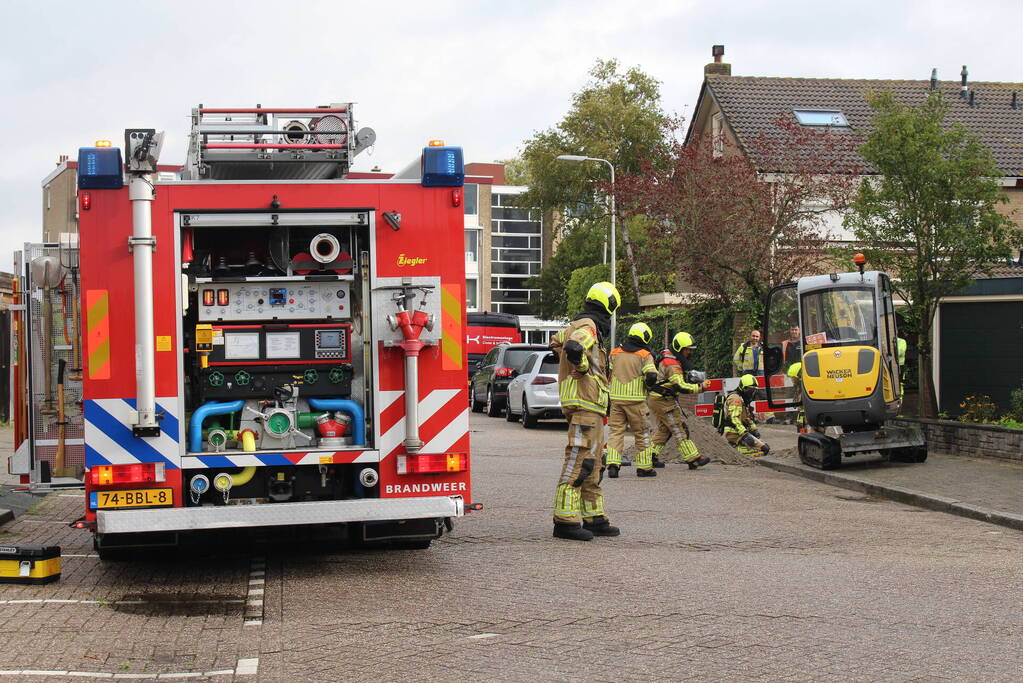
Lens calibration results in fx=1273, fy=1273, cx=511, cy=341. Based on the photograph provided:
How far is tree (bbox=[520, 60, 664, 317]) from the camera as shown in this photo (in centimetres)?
4747

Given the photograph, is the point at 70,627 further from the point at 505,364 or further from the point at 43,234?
the point at 505,364

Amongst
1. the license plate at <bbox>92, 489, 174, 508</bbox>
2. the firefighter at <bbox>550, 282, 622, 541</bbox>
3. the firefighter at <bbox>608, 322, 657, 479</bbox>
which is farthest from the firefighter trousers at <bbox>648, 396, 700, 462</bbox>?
the license plate at <bbox>92, 489, 174, 508</bbox>

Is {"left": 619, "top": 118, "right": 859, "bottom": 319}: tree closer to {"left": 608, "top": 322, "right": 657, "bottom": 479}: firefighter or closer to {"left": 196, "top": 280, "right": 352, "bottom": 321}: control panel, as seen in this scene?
{"left": 608, "top": 322, "right": 657, "bottom": 479}: firefighter

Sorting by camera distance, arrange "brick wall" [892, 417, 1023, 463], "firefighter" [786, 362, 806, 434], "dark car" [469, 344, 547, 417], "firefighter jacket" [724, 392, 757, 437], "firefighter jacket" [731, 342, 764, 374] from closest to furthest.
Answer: "brick wall" [892, 417, 1023, 463] → "firefighter" [786, 362, 806, 434] → "firefighter jacket" [724, 392, 757, 437] → "firefighter jacket" [731, 342, 764, 374] → "dark car" [469, 344, 547, 417]

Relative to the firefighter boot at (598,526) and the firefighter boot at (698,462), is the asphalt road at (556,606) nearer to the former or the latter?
the firefighter boot at (598,526)

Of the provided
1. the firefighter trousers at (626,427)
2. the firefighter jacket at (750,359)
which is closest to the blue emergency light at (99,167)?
the firefighter trousers at (626,427)

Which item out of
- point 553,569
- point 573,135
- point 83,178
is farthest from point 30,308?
point 573,135

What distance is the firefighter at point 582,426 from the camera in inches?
388

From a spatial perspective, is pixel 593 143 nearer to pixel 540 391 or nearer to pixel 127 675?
pixel 540 391

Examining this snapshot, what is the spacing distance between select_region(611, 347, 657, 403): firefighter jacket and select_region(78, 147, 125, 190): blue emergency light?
7.23 metres

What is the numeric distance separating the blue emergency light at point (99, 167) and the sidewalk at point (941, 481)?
308 inches

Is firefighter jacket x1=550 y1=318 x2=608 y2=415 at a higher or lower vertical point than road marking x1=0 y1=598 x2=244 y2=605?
higher

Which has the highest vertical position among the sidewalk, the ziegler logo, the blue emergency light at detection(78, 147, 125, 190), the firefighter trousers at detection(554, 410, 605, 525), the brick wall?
the blue emergency light at detection(78, 147, 125, 190)

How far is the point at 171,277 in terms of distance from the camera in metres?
7.98
